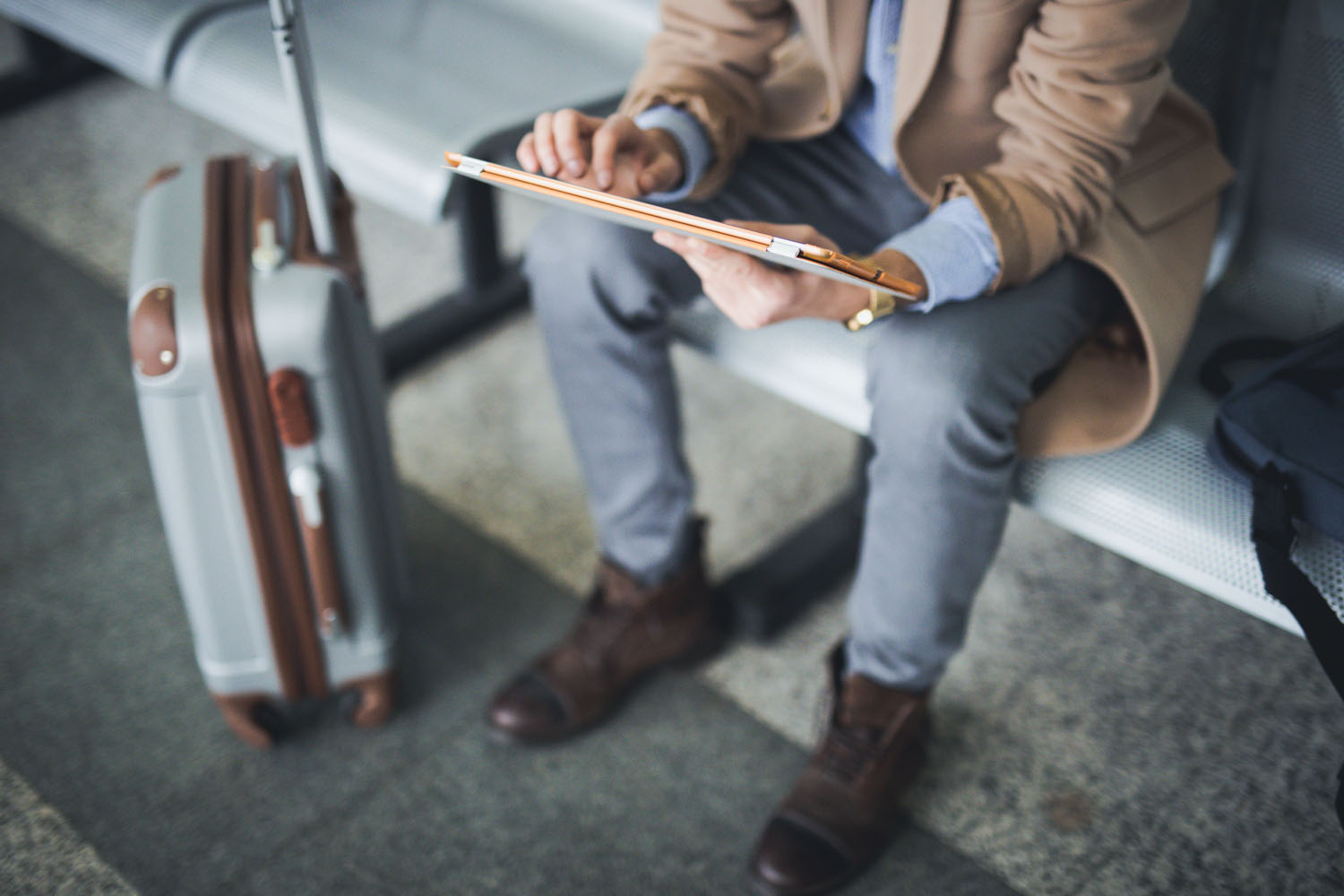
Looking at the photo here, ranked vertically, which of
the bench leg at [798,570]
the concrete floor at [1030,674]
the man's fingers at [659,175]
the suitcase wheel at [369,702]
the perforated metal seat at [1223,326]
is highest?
the man's fingers at [659,175]

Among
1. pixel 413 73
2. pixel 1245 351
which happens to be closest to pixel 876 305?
pixel 1245 351

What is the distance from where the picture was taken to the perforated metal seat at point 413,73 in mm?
1485

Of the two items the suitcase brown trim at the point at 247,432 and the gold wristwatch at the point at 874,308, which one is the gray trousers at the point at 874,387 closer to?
the gold wristwatch at the point at 874,308

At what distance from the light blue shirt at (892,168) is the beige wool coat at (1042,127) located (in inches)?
0.7

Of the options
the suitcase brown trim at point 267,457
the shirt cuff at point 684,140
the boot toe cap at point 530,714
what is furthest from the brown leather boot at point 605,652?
the shirt cuff at point 684,140

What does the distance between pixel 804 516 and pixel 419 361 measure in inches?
30.7

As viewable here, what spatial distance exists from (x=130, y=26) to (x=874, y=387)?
1.36m

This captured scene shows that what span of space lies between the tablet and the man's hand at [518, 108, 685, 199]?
0.19 m

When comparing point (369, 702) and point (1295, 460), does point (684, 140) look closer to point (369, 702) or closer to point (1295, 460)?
point (1295, 460)

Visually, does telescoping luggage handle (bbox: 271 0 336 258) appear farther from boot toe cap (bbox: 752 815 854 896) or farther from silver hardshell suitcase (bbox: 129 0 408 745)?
boot toe cap (bbox: 752 815 854 896)

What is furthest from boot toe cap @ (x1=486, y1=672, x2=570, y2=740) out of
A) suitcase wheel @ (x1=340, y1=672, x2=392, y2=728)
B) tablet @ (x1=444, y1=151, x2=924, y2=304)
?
tablet @ (x1=444, y1=151, x2=924, y2=304)

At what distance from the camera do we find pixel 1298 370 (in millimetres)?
1073

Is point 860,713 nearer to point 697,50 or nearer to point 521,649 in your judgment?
point 521,649

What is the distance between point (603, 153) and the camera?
43.4 inches
